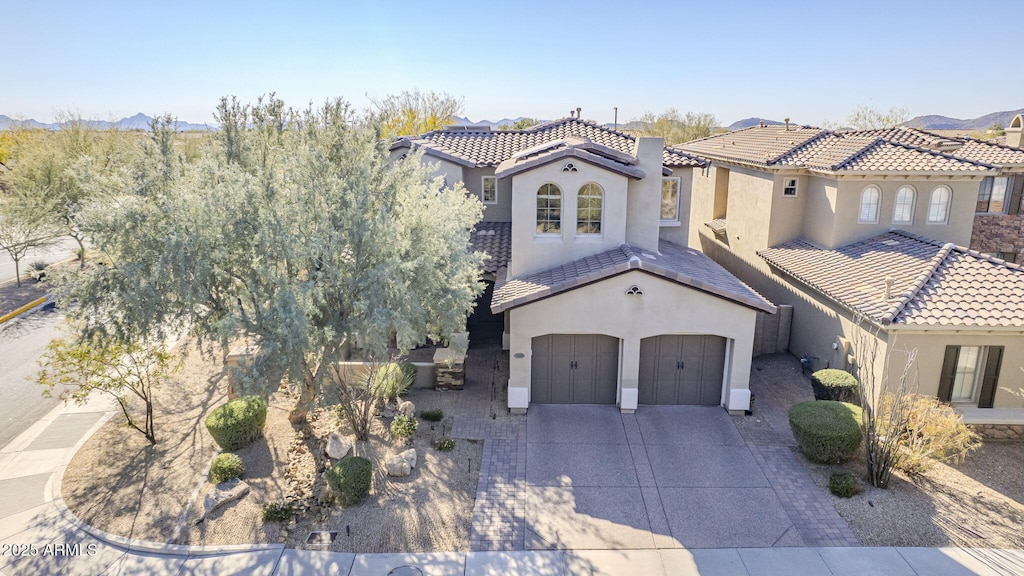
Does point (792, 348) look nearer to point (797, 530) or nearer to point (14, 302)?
point (797, 530)

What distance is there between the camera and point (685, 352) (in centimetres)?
1555

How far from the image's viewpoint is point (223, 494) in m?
11.6

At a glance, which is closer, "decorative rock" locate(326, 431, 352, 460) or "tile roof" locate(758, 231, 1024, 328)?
"decorative rock" locate(326, 431, 352, 460)

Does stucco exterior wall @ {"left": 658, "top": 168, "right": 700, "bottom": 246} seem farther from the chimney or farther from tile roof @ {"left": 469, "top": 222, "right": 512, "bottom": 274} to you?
the chimney

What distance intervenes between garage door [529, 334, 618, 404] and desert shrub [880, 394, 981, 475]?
621 cm

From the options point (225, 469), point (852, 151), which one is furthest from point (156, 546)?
point (852, 151)

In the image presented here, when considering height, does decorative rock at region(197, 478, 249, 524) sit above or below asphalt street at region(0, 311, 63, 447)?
below

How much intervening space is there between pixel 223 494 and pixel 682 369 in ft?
36.3

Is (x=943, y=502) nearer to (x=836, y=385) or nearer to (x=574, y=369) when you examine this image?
(x=836, y=385)

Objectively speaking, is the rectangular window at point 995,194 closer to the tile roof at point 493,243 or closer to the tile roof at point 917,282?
the tile roof at point 917,282

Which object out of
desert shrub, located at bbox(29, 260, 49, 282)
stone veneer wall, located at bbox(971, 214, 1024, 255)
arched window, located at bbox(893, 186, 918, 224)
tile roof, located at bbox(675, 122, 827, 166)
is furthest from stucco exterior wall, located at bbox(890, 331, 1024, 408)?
desert shrub, located at bbox(29, 260, 49, 282)

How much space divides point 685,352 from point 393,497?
26.9 feet

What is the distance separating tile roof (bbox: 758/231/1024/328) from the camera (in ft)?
44.0

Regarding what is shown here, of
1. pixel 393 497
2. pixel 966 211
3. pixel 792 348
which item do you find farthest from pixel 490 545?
pixel 966 211
